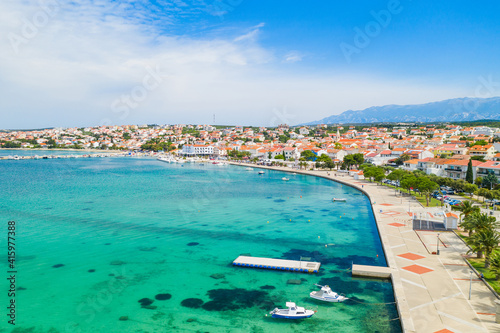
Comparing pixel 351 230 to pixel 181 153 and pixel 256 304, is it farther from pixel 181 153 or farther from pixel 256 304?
pixel 181 153

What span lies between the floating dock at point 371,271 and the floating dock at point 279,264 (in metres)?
1.83

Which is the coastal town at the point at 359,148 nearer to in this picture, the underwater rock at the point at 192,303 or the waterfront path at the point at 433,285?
the waterfront path at the point at 433,285

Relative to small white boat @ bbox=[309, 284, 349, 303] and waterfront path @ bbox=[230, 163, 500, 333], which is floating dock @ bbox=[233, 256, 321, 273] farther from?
waterfront path @ bbox=[230, 163, 500, 333]

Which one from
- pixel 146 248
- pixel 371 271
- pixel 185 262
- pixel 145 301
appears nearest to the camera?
→ pixel 145 301

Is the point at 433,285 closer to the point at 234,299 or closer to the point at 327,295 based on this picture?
the point at 327,295

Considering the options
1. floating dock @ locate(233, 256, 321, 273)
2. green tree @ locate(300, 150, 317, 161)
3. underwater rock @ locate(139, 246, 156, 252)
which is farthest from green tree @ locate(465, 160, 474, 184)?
green tree @ locate(300, 150, 317, 161)

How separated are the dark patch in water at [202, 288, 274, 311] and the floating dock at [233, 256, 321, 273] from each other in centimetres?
249

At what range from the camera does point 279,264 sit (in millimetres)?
17906

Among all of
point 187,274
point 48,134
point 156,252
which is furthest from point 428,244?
point 48,134

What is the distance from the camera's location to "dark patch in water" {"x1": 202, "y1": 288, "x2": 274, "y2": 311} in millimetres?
14117

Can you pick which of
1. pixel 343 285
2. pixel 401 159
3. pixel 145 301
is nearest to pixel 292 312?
pixel 343 285

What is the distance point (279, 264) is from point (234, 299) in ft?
12.9

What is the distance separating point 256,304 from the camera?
1427 cm

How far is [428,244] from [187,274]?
Answer: 43.3 feet
